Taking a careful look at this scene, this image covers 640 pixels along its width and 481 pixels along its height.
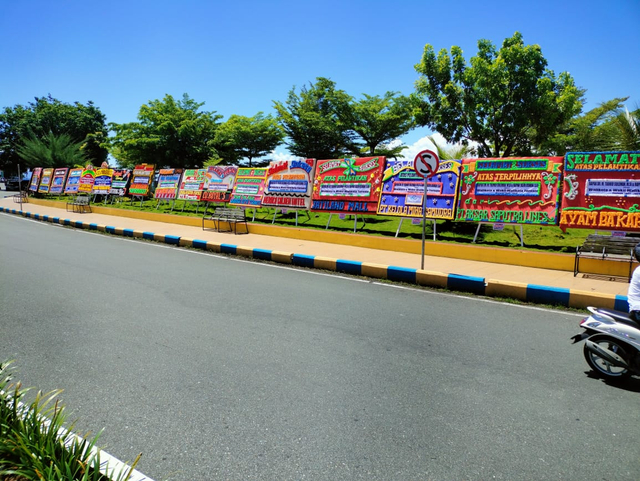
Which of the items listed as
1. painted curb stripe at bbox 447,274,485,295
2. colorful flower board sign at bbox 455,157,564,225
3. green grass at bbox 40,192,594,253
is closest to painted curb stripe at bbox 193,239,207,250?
green grass at bbox 40,192,594,253

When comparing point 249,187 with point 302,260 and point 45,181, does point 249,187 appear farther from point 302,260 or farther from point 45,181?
point 45,181

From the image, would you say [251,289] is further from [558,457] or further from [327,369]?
[558,457]

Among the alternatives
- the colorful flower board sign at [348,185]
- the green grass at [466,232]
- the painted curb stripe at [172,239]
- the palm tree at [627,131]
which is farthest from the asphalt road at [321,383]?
the palm tree at [627,131]

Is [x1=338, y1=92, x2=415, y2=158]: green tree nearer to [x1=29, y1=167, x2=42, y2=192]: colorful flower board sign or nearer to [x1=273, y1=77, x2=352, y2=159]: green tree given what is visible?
[x1=273, y1=77, x2=352, y2=159]: green tree

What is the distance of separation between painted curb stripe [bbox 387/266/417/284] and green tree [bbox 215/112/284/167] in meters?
25.0

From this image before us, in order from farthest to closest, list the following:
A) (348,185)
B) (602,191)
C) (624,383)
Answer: (348,185), (602,191), (624,383)

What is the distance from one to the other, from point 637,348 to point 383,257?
703cm

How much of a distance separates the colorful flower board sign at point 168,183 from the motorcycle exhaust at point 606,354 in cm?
1934

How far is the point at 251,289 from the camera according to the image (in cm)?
768

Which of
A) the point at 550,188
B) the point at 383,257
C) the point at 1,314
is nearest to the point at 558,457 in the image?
the point at 1,314

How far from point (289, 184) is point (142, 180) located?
39.8 feet

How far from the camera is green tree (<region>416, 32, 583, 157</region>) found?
18.8 m

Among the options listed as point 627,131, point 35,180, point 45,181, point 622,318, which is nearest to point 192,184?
point 627,131

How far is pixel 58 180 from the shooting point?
31891mm
